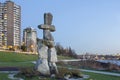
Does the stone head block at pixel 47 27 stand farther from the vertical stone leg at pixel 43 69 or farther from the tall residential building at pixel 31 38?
the tall residential building at pixel 31 38

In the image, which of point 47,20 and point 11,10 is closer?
point 47,20

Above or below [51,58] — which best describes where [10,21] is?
above

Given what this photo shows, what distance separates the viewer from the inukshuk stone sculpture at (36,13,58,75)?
18297mm

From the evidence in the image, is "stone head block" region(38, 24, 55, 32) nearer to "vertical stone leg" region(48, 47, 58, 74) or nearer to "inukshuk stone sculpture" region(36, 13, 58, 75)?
"inukshuk stone sculpture" region(36, 13, 58, 75)

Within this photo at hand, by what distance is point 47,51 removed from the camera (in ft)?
61.6

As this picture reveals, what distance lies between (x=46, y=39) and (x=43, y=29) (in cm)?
71

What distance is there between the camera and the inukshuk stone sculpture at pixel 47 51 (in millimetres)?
18297

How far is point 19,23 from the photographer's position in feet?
388

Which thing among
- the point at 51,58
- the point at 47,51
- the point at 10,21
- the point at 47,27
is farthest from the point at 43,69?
the point at 10,21

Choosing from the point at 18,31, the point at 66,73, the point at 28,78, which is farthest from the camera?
the point at 18,31

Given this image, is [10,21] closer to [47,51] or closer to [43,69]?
[47,51]

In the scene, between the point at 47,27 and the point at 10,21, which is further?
the point at 10,21

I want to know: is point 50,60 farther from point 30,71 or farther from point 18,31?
point 18,31

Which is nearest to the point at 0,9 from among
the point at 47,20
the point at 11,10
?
the point at 11,10
